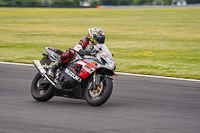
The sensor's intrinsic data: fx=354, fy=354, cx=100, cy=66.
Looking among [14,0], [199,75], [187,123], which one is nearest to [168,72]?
[199,75]

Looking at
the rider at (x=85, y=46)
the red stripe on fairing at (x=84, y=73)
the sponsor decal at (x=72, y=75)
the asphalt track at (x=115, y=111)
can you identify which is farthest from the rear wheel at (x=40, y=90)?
the red stripe on fairing at (x=84, y=73)

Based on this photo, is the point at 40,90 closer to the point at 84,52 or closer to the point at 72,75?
the point at 72,75

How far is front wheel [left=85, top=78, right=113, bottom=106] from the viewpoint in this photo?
6.25 metres

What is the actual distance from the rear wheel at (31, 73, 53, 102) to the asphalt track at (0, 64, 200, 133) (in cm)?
12

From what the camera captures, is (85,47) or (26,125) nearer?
(26,125)

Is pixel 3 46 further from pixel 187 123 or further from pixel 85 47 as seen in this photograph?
pixel 187 123

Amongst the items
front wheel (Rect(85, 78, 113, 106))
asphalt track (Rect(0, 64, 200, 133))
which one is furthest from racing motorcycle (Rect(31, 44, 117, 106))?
asphalt track (Rect(0, 64, 200, 133))

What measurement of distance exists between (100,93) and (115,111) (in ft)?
1.47

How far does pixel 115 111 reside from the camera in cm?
625

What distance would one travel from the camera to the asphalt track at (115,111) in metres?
5.21

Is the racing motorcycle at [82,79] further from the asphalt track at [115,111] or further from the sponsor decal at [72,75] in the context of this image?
the asphalt track at [115,111]

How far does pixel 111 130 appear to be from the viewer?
5082 mm

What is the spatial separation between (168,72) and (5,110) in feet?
19.9

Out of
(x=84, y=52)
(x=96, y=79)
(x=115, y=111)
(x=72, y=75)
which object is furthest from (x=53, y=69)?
(x=115, y=111)
